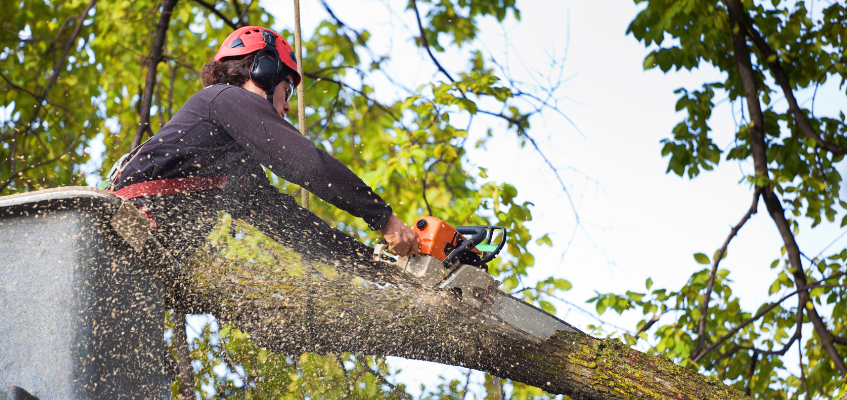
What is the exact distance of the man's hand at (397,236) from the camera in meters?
2.57

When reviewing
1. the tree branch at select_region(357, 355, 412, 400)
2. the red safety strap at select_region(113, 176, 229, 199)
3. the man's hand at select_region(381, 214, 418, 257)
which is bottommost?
the tree branch at select_region(357, 355, 412, 400)

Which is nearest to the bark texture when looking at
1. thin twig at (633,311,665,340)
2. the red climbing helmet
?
the red climbing helmet

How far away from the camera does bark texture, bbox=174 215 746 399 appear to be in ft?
7.69

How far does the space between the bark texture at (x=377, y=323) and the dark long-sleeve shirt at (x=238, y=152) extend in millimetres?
248

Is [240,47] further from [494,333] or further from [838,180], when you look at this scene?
[838,180]

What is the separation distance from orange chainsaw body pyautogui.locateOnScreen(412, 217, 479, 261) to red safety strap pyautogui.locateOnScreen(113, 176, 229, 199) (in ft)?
2.97

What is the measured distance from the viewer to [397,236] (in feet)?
8.43

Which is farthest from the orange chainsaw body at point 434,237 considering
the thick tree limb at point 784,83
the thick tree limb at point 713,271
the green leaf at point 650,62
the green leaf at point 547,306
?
the thick tree limb at point 784,83

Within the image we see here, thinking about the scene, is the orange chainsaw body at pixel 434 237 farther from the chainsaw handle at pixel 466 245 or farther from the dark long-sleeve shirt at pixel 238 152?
the dark long-sleeve shirt at pixel 238 152

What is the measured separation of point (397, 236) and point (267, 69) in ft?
3.33

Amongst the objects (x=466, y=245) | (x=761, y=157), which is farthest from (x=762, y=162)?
(x=466, y=245)

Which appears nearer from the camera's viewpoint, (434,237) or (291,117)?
(434,237)

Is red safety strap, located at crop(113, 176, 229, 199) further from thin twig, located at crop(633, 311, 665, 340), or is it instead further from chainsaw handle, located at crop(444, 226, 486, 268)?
thin twig, located at crop(633, 311, 665, 340)

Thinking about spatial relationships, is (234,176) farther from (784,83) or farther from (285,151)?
(784,83)
